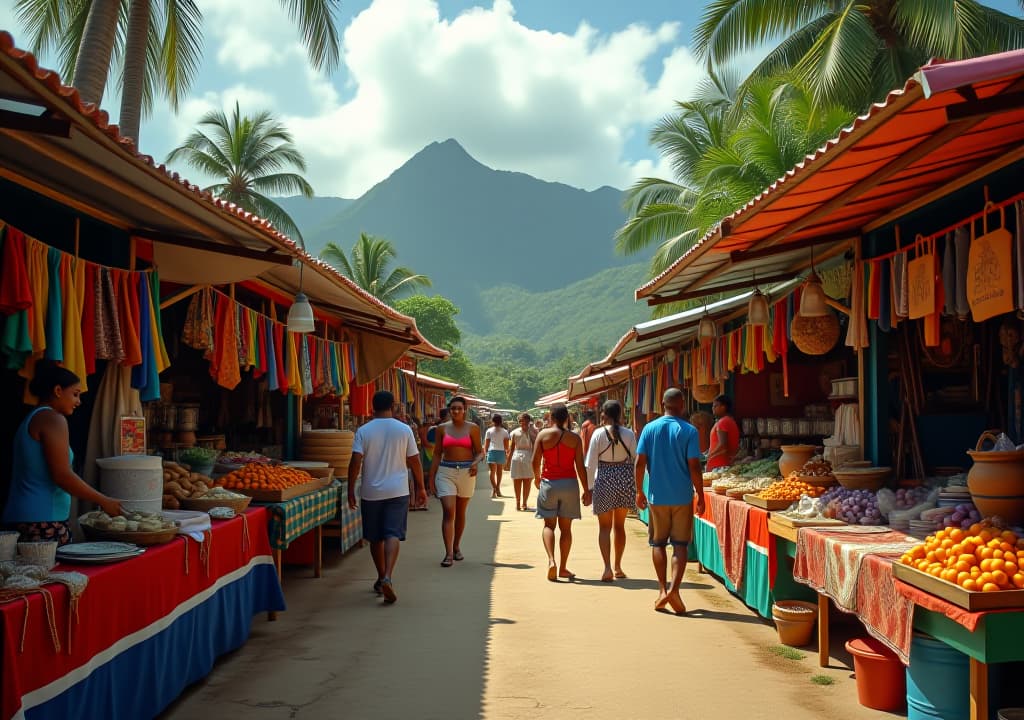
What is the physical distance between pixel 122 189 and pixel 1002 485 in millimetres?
5529

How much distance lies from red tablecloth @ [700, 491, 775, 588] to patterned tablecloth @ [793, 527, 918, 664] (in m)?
0.90

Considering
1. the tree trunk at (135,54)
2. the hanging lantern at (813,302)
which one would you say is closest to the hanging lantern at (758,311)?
the hanging lantern at (813,302)

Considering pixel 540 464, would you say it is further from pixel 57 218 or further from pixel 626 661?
pixel 57 218

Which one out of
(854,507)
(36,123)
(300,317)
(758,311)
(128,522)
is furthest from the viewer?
(758,311)

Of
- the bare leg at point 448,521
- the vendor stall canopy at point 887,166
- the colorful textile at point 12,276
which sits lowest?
the bare leg at point 448,521

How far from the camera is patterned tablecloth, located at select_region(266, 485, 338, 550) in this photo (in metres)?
7.18

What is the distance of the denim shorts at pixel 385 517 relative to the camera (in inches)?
295

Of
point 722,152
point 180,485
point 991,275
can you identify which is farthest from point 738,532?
point 722,152

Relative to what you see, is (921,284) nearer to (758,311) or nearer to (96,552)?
(758,311)

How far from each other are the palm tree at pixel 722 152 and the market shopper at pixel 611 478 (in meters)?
8.68

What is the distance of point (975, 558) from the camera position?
3.88m

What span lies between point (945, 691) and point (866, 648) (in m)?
0.82

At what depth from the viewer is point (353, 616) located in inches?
275

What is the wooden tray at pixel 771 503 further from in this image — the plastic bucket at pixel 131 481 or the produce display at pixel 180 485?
the plastic bucket at pixel 131 481
